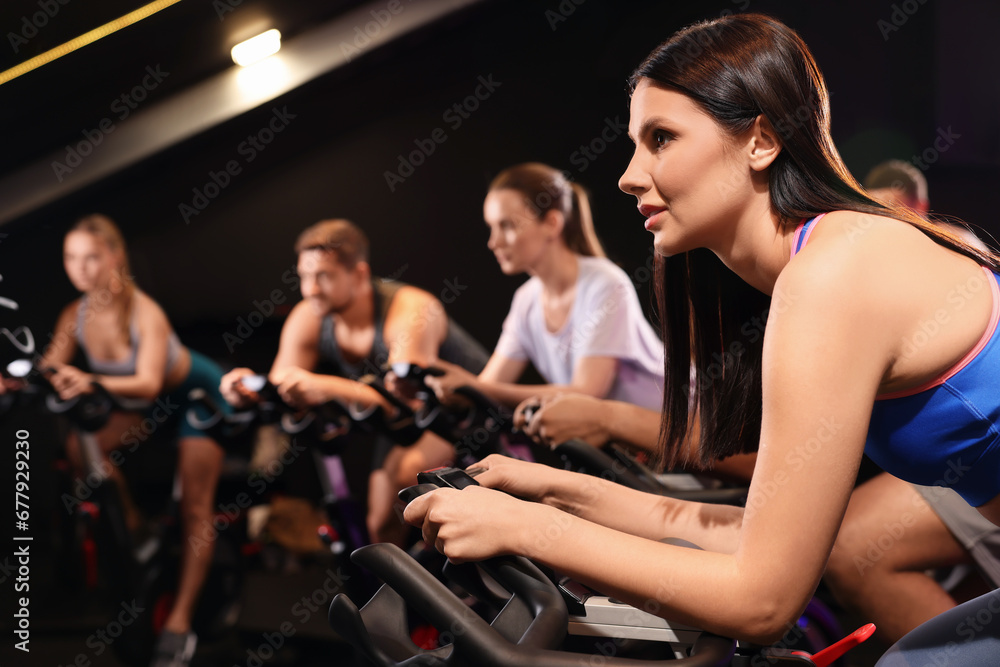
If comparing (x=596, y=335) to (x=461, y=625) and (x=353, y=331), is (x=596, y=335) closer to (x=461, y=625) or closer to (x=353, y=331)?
(x=353, y=331)

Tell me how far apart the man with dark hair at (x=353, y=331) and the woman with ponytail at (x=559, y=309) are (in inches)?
7.1

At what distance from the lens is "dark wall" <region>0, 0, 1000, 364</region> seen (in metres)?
2.85

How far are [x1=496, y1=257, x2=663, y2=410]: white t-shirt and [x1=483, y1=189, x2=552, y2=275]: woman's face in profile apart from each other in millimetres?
101

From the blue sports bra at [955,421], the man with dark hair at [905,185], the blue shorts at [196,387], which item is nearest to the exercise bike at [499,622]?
the blue sports bra at [955,421]

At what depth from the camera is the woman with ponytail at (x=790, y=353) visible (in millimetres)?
848

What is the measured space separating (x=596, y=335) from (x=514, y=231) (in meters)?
0.54

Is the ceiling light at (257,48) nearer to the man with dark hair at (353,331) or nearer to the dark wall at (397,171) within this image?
the dark wall at (397,171)

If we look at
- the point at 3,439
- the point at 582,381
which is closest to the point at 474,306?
the point at 582,381

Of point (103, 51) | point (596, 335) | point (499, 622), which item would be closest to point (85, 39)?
point (103, 51)

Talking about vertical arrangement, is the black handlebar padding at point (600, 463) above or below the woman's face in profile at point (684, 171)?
below

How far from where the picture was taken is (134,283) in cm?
295

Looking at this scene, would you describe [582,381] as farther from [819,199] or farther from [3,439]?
[3,439]

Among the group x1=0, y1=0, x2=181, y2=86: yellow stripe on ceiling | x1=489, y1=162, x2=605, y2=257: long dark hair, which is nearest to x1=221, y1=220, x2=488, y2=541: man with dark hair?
x1=489, y1=162, x2=605, y2=257: long dark hair

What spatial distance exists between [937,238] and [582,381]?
1.78 meters
